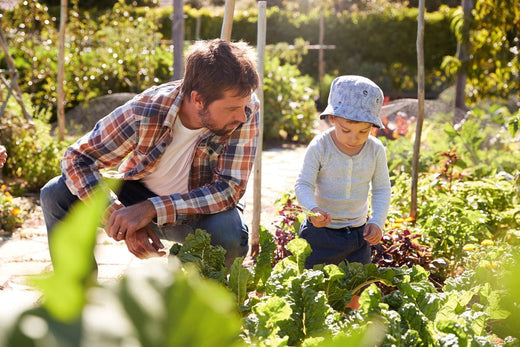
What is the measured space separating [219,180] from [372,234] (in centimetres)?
61

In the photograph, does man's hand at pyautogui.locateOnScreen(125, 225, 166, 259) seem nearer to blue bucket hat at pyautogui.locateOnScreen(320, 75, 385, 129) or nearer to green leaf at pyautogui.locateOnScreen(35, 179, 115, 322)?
blue bucket hat at pyautogui.locateOnScreen(320, 75, 385, 129)

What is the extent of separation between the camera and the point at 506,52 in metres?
5.86

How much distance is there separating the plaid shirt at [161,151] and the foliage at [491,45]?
3.92 metres

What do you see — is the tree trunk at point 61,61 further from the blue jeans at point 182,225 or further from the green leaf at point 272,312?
the green leaf at point 272,312

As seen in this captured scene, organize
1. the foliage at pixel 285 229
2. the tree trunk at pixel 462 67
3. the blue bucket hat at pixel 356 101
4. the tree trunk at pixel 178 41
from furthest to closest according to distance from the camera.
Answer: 1. the tree trunk at pixel 462 67
2. the tree trunk at pixel 178 41
3. the foliage at pixel 285 229
4. the blue bucket hat at pixel 356 101

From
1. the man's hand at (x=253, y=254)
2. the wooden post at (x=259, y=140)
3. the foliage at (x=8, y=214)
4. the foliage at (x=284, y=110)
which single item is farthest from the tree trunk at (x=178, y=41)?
the man's hand at (x=253, y=254)

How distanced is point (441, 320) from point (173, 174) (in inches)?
58.7

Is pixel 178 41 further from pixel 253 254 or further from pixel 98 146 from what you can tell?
pixel 98 146

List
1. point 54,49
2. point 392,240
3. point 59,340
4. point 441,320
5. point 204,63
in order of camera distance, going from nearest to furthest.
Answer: point 59,340
point 441,320
point 204,63
point 392,240
point 54,49

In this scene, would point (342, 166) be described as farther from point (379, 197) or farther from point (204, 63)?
point (204, 63)

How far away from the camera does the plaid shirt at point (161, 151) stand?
2.33 m

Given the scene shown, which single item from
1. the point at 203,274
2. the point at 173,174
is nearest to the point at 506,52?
the point at 173,174

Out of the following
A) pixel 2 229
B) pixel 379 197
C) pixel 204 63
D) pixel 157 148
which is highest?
pixel 204 63

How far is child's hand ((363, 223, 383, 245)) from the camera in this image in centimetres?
238
